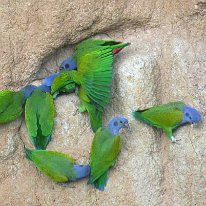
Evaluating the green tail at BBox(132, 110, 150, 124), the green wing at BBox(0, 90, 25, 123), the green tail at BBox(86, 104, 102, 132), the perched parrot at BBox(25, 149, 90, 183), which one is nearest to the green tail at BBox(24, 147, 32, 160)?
the perched parrot at BBox(25, 149, 90, 183)

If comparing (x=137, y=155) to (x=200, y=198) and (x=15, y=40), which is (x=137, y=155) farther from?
(x=15, y=40)

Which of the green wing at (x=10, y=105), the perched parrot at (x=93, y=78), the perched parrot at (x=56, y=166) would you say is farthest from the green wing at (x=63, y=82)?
the perched parrot at (x=56, y=166)

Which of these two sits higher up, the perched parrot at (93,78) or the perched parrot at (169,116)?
the perched parrot at (93,78)

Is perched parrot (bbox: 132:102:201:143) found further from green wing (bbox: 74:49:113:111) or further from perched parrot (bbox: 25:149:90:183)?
perched parrot (bbox: 25:149:90:183)

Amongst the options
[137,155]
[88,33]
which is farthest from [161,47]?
[137,155]

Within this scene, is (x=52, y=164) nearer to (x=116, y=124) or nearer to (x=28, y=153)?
(x=28, y=153)

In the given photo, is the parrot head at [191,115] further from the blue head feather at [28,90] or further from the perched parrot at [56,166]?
the blue head feather at [28,90]
